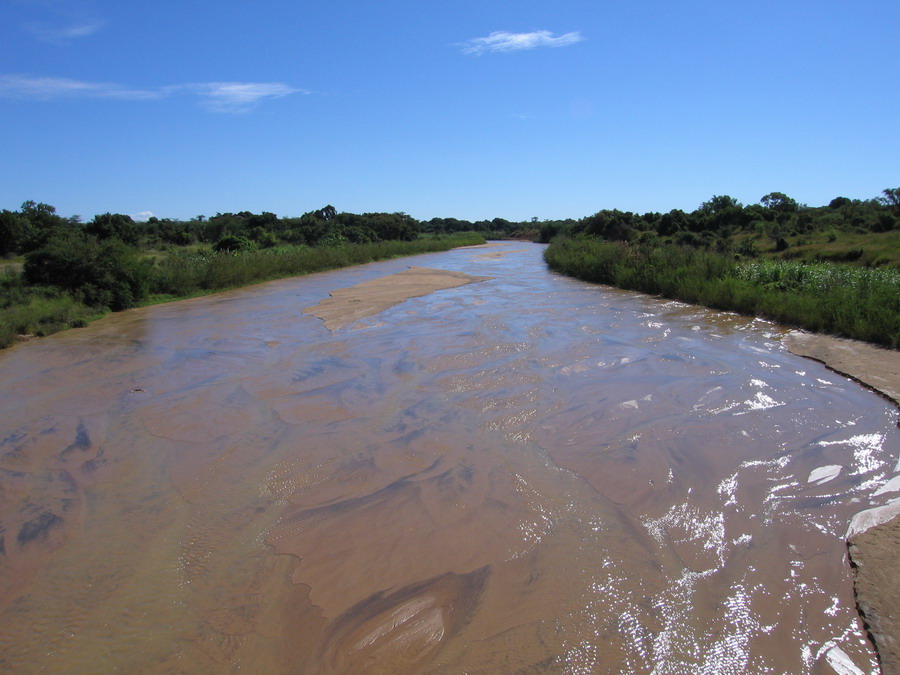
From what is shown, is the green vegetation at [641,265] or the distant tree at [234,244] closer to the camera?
the green vegetation at [641,265]

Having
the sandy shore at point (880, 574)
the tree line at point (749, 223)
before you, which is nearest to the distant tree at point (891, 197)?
the tree line at point (749, 223)

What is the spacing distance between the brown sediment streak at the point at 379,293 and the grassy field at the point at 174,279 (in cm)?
493

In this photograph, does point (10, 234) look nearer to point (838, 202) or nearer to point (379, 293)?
point (379, 293)

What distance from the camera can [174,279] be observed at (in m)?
20.2

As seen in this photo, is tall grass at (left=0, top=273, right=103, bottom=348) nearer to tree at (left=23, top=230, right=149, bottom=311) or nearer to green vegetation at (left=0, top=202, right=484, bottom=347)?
green vegetation at (left=0, top=202, right=484, bottom=347)

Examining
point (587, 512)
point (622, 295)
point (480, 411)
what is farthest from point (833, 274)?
point (587, 512)

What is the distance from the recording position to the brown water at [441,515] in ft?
10.4

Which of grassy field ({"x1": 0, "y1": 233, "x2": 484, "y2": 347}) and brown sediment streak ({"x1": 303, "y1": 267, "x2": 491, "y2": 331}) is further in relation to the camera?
brown sediment streak ({"x1": 303, "y1": 267, "x2": 491, "y2": 331})

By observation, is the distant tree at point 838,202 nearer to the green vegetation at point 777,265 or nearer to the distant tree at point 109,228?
the green vegetation at point 777,265

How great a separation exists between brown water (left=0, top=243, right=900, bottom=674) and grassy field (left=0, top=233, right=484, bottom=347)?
5052mm

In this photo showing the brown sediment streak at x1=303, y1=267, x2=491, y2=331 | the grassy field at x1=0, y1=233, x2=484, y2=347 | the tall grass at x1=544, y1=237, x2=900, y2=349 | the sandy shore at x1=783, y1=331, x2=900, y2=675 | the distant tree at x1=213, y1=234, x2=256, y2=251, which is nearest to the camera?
the sandy shore at x1=783, y1=331, x2=900, y2=675

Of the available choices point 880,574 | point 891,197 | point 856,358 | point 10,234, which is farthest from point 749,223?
point 10,234

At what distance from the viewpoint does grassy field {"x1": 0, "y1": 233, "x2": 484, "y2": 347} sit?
43.5 feet

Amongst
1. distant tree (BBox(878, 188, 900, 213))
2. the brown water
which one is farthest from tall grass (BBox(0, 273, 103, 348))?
distant tree (BBox(878, 188, 900, 213))
